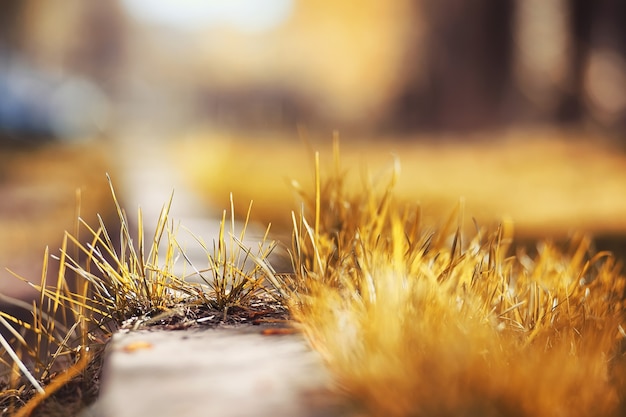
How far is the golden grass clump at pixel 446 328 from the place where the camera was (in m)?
1.58

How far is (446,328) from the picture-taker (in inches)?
73.3

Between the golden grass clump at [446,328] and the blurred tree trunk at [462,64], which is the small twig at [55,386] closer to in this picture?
the golden grass clump at [446,328]

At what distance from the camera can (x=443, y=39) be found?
40.1 ft

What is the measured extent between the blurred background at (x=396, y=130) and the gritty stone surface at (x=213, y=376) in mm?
1028

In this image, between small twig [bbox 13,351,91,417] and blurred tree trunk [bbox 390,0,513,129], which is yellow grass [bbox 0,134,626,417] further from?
blurred tree trunk [bbox 390,0,513,129]

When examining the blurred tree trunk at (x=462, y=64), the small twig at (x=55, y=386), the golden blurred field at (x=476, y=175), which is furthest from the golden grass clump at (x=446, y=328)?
the blurred tree trunk at (x=462, y=64)

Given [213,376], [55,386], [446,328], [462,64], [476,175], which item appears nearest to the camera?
[213,376]

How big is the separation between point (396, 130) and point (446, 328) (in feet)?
37.2

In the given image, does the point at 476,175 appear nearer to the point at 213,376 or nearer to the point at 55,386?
the point at 55,386

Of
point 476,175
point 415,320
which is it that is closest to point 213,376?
point 415,320

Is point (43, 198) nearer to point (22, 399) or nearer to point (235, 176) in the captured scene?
point (235, 176)

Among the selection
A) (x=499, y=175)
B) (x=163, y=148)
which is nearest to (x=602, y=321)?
(x=499, y=175)

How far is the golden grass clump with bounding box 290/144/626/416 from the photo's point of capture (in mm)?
1584

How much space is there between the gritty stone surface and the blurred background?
103 cm
